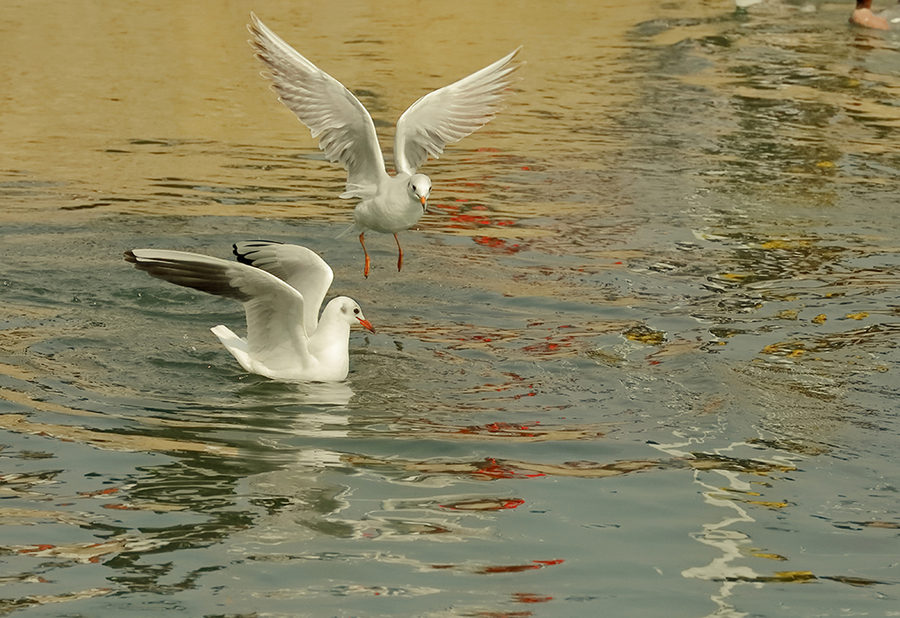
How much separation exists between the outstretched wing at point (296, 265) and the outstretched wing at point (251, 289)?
255 mm

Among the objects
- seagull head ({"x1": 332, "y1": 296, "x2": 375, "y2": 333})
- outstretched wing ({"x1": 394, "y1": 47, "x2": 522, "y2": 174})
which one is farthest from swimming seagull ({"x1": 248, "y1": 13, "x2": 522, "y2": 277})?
seagull head ({"x1": 332, "y1": 296, "x2": 375, "y2": 333})

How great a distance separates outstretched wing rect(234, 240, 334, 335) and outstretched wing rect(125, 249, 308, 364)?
0.84 ft

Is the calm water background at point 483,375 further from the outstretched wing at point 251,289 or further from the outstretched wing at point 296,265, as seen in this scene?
the outstretched wing at point 296,265

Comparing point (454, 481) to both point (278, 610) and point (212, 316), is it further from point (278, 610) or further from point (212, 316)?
point (212, 316)

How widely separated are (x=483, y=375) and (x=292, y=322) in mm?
1154

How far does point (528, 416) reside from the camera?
6.84 metres

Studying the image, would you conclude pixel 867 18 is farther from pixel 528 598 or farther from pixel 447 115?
pixel 528 598

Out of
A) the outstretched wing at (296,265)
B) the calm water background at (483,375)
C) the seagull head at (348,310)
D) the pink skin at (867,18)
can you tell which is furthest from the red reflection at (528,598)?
the pink skin at (867,18)

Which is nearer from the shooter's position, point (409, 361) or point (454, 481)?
point (454, 481)

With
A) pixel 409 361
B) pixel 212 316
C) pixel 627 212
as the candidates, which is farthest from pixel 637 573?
pixel 627 212

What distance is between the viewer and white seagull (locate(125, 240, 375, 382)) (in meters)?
A: 7.27

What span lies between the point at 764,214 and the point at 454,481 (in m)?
6.71

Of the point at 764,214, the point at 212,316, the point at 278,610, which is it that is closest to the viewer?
the point at 278,610

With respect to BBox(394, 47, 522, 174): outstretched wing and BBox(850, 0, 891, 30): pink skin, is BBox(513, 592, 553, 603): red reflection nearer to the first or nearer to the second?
BBox(394, 47, 522, 174): outstretched wing
